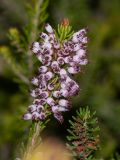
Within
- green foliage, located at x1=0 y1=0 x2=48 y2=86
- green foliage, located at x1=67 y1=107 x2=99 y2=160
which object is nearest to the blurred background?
green foliage, located at x1=0 y1=0 x2=48 y2=86

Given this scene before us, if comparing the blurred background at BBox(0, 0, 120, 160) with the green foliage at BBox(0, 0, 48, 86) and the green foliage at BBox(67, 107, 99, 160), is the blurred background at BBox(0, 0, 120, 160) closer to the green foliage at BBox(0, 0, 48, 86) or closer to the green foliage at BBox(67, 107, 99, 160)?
the green foliage at BBox(0, 0, 48, 86)

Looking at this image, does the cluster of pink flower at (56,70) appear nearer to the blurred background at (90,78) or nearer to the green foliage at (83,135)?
the green foliage at (83,135)

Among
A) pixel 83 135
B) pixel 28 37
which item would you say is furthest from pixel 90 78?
pixel 83 135

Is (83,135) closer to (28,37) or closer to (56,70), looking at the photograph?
(56,70)

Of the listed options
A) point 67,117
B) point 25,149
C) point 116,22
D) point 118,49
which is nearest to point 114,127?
point 67,117

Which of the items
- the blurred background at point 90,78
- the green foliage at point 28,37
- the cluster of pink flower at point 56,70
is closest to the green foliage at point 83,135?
the cluster of pink flower at point 56,70
